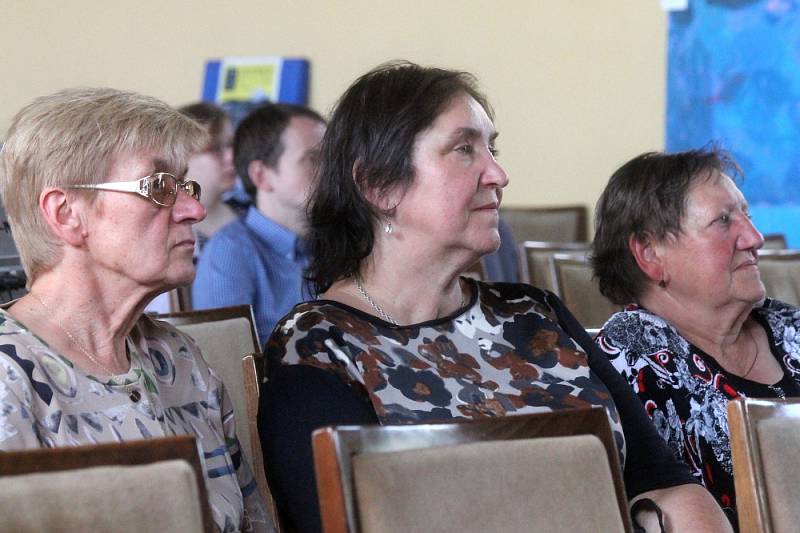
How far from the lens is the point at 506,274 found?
413 cm

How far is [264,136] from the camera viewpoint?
379cm

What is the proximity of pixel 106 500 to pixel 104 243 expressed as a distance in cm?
59

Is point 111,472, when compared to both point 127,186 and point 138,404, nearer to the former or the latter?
point 138,404

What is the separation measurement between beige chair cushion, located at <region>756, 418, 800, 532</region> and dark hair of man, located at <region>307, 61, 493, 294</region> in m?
0.76

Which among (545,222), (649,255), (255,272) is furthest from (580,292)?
(545,222)

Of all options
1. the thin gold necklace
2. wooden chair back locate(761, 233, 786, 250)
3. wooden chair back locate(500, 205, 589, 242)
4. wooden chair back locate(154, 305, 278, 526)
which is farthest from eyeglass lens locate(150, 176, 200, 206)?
wooden chair back locate(500, 205, 589, 242)

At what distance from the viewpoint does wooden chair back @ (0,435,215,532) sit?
1117mm

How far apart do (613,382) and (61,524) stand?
110 cm

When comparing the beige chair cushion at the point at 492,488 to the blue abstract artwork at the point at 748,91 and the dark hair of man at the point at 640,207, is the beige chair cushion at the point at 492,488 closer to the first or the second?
the dark hair of man at the point at 640,207

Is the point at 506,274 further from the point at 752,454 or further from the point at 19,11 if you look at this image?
the point at 19,11

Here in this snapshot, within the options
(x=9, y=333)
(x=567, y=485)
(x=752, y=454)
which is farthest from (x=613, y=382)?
(x=9, y=333)

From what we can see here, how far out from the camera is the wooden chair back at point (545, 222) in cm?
528

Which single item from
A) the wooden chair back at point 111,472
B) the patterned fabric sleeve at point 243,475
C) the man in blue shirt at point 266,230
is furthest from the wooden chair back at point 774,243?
the wooden chair back at point 111,472

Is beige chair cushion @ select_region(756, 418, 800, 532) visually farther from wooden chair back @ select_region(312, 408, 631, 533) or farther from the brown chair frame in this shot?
the brown chair frame
